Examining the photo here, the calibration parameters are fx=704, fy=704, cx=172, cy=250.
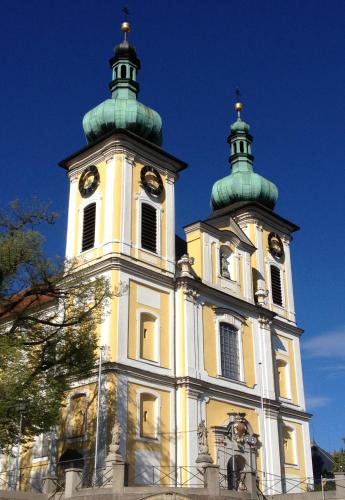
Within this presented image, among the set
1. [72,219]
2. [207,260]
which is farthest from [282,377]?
[72,219]

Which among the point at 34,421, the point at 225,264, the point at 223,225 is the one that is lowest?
the point at 34,421

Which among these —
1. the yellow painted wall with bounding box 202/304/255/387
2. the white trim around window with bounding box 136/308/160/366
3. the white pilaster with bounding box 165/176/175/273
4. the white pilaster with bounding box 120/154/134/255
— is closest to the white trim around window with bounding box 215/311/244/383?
the yellow painted wall with bounding box 202/304/255/387

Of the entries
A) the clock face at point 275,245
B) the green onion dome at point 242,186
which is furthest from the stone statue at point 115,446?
the green onion dome at point 242,186

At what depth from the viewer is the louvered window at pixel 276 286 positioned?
36.7 meters

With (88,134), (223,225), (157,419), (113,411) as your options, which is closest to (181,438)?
(157,419)

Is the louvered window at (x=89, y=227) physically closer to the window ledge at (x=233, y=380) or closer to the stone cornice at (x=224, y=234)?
the stone cornice at (x=224, y=234)

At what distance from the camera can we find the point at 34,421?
2128cm

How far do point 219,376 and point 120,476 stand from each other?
9734 millimetres

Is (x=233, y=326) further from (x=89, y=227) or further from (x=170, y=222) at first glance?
(x=89, y=227)

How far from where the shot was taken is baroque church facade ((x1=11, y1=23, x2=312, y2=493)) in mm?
26266

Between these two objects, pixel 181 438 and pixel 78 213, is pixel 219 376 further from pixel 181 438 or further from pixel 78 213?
pixel 78 213

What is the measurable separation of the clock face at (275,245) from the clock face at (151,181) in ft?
28.5

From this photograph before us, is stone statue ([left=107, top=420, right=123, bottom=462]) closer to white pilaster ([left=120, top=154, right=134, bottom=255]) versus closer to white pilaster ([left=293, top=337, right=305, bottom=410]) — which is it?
white pilaster ([left=120, top=154, right=134, bottom=255])

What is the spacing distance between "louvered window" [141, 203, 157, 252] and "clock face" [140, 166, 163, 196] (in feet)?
2.67
